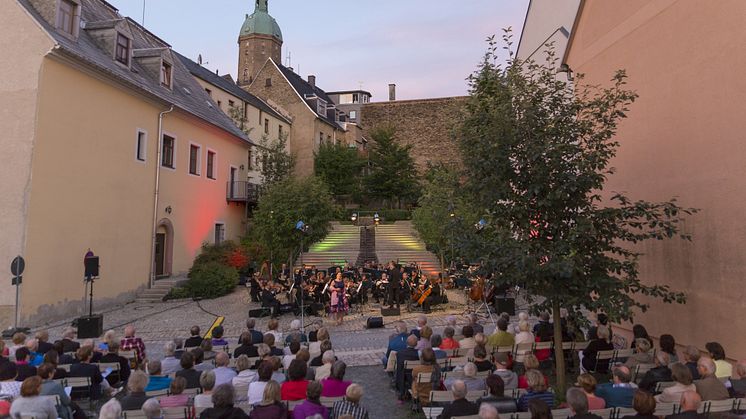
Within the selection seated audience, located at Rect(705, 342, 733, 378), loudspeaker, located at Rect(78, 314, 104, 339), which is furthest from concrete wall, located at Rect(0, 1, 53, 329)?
seated audience, located at Rect(705, 342, 733, 378)

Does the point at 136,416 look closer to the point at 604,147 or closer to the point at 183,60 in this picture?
the point at 604,147

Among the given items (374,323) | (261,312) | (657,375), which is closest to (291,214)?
(261,312)

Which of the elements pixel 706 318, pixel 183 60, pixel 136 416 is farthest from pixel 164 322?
pixel 183 60

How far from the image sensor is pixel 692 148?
8.68 m

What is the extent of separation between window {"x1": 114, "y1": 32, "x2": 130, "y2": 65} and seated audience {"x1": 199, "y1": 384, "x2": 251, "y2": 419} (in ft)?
59.7

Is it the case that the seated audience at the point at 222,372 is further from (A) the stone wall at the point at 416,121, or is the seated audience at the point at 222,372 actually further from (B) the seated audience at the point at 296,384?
(A) the stone wall at the point at 416,121

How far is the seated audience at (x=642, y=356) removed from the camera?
263 inches

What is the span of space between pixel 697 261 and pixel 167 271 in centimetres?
1997

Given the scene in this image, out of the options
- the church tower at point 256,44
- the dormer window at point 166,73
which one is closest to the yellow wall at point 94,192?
the dormer window at point 166,73

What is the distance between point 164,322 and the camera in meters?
15.3

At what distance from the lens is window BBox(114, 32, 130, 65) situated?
18859 mm

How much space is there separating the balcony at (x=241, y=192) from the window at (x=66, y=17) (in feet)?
38.7

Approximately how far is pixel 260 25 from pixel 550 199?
5727 cm

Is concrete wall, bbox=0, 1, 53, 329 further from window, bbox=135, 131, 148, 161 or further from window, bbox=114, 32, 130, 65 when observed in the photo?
window, bbox=135, 131, 148, 161
